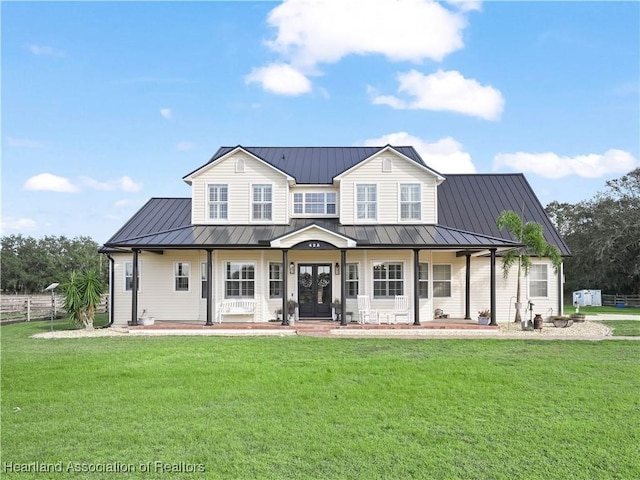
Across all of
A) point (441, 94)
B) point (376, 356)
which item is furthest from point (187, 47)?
point (376, 356)

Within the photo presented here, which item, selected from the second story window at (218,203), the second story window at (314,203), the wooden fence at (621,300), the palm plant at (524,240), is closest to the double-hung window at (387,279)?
the second story window at (314,203)

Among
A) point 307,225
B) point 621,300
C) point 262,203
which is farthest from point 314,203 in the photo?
point 621,300

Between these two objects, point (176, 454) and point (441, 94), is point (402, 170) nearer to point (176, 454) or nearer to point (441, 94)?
point (441, 94)

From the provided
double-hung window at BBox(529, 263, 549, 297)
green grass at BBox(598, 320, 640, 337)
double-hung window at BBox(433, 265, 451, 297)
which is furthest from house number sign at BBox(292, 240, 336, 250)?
green grass at BBox(598, 320, 640, 337)

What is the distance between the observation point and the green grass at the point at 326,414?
16.8 feet

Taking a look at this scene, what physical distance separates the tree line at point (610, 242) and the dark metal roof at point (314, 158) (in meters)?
26.8

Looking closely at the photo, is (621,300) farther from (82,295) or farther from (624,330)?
(82,295)

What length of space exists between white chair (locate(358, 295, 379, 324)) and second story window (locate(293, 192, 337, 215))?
4214 mm

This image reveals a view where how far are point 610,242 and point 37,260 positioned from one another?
64.7 metres

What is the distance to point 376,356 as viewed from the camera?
11562mm

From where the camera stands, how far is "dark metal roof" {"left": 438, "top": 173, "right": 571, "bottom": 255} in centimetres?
2136

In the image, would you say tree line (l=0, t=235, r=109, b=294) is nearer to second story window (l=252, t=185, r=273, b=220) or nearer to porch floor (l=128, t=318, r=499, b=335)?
second story window (l=252, t=185, r=273, b=220)

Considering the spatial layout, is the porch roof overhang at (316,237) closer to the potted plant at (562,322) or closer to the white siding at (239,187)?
the white siding at (239,187)

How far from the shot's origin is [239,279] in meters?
19.4
